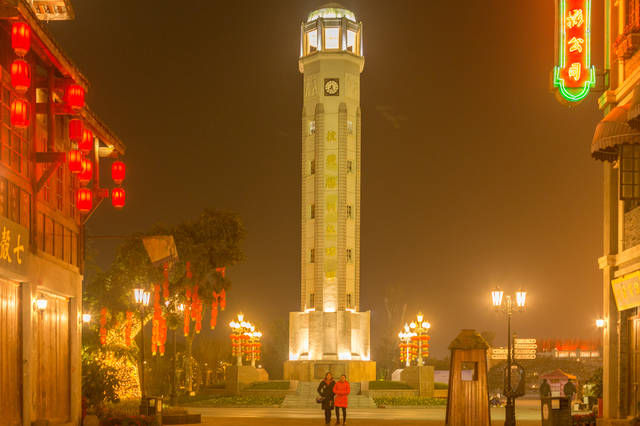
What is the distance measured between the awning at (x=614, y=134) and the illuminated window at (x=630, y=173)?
0.24 meters

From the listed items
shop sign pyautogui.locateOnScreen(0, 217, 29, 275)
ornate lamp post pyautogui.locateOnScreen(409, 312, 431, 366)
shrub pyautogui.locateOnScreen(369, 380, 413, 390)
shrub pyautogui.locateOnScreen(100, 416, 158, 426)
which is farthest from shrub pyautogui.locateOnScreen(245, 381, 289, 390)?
shop sign pyautogui.locateOnScreen(0, 217, 29, 275)

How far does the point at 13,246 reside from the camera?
1742 centimetres

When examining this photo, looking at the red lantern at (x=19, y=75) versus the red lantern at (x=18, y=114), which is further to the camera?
the red lantern at (x=18, y=114)

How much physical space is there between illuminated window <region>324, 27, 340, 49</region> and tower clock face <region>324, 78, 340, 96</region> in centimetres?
259

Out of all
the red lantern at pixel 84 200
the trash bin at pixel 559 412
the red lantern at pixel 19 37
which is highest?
the red lantern at pixel 19 37

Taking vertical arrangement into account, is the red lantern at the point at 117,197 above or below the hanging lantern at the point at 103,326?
above

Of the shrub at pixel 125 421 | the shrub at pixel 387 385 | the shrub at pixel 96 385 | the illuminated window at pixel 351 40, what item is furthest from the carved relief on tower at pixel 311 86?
the shrub at pixel 125 421

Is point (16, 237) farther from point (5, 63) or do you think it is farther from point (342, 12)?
point (342, 12)

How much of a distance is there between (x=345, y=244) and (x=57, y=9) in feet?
118

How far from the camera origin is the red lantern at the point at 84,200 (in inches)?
918

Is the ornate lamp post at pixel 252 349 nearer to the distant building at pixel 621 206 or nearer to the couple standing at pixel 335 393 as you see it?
the couple standing at pixel 335 393

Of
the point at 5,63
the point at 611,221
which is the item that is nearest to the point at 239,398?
the point at 611,221

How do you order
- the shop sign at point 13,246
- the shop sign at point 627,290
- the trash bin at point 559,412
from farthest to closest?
the trash bin at point 559,412 < the shop sign at point 627,290 < the shop sign at point 13,246

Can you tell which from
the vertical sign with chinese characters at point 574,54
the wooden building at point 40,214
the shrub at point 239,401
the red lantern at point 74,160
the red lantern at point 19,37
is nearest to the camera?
the red lantern at point 19,37
